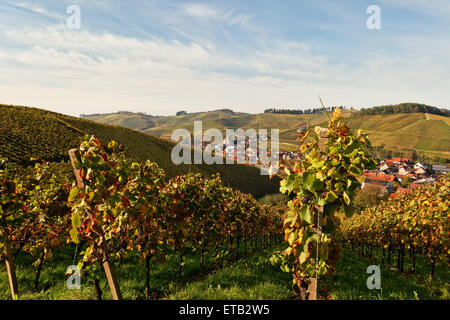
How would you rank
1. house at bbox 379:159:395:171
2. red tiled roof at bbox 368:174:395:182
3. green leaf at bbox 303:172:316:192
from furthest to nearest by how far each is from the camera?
house at bbox 379:159:395:171 → red tiled roof at bbox 368:174:395:182 → green leaf at bbox 303:172:316:192

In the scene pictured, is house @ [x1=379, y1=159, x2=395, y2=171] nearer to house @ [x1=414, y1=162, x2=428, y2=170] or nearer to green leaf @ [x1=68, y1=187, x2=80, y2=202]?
house @ [x1=414, y1=162, x2=428, y2=170]

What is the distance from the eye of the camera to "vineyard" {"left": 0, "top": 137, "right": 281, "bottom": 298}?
130 inches

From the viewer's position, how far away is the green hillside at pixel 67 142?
150ft

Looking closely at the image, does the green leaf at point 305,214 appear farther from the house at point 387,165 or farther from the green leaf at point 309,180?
the house at point 387,165

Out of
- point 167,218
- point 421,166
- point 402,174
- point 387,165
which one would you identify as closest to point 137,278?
point 167,218

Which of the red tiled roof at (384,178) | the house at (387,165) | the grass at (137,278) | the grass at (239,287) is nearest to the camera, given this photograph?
the grass at (239,287)

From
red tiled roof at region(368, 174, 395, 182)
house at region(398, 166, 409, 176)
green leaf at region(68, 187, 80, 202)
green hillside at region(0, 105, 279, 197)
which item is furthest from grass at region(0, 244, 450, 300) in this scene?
house at region(398, 166, 409, 176)

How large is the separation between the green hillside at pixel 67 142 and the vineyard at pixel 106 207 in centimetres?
2205

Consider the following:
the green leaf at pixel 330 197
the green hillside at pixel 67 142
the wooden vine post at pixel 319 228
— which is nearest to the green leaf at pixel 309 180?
the green leaf at pixel 330 197

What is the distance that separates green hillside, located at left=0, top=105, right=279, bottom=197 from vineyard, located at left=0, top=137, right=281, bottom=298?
2205cm

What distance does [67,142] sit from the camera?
184ft

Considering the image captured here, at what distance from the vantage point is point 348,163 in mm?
3047

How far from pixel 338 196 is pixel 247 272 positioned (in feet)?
19.0
